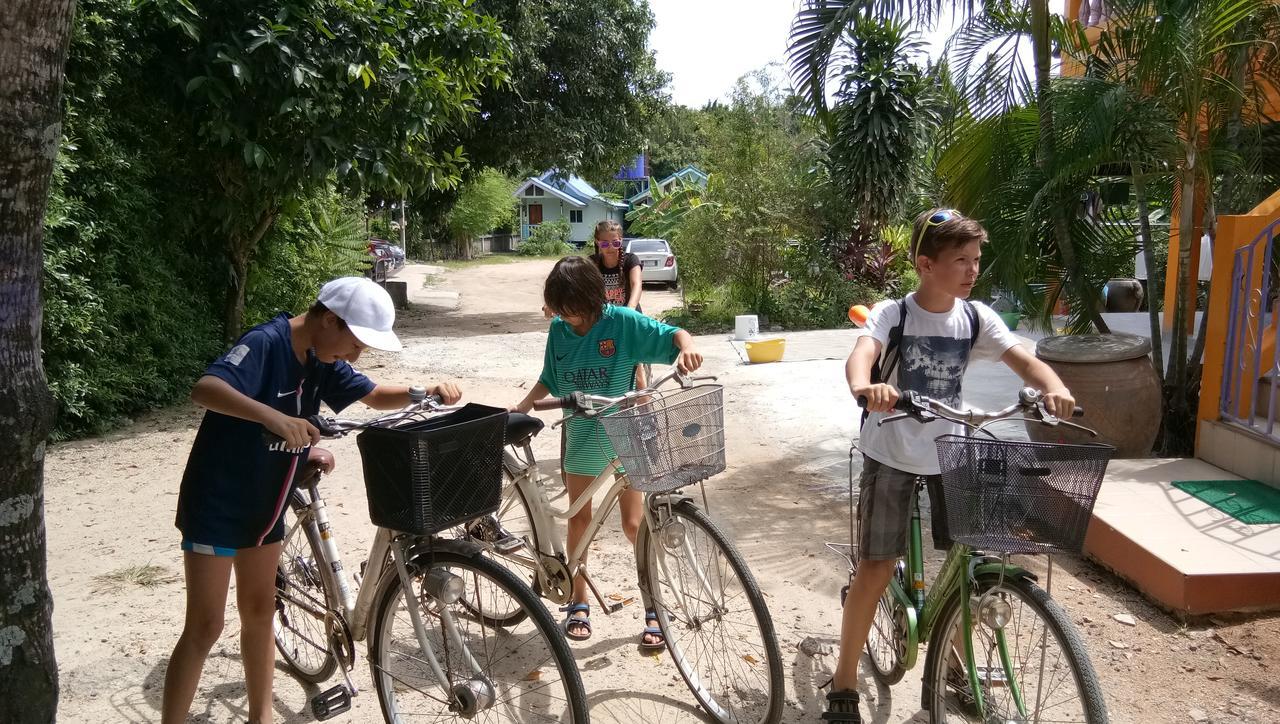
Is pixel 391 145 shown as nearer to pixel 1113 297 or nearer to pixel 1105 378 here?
pixel 1105 378

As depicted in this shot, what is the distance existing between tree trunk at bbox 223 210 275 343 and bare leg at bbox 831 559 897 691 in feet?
27.5

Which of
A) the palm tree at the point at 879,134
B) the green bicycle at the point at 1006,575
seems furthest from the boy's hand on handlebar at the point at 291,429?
the palm tree at the point at 879,134

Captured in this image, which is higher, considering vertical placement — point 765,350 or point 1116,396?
point 1116,396

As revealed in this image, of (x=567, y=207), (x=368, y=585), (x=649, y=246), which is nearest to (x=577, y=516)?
(x=368, y=585)

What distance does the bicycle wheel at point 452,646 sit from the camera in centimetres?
285

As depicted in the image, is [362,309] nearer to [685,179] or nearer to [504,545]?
[504,545]

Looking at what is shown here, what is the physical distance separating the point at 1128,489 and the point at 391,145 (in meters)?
6.82

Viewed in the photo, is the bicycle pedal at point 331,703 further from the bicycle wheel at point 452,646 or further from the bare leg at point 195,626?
the bare leg at point 195,626

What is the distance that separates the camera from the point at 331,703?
3.40 metres

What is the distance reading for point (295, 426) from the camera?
268cm

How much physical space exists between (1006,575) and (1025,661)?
0.31m

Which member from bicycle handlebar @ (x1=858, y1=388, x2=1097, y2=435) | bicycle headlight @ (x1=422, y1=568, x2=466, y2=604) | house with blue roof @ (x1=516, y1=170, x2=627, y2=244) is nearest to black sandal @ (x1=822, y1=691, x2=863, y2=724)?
bicycle handlebar @ (x1=858, y1=388, x2=1097, y2=435)

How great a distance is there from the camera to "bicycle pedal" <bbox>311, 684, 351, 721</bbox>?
337 centimetres

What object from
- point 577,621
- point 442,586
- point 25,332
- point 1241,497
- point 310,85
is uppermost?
point 310,85
